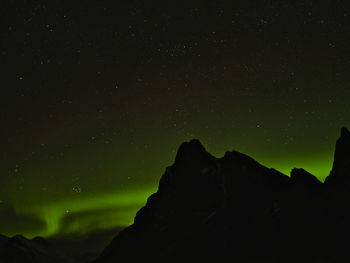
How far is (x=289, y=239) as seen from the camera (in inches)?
7859

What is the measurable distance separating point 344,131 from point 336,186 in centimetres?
2864

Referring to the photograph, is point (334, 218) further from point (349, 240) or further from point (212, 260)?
point (212, 260)

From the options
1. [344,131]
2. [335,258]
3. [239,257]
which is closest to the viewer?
[335,258]

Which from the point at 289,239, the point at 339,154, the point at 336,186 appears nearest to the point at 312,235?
the point at 289,239

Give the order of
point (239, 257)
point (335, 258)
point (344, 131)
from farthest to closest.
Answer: point (239, 257) < point (344, 131) < point (335, 258)

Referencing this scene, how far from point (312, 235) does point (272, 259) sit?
68.3ft

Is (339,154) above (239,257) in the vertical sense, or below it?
above

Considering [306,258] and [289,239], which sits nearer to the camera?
[306,258]

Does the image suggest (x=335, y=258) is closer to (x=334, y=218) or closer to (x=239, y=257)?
(x=334, y=218)

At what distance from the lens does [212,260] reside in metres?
200

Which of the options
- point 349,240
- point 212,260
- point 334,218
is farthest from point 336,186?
point 212,260

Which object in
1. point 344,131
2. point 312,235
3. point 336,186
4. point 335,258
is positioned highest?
point 344,131

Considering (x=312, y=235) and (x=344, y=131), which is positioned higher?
(x=344, y=131)

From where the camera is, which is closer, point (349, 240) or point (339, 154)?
point (349, 240)
